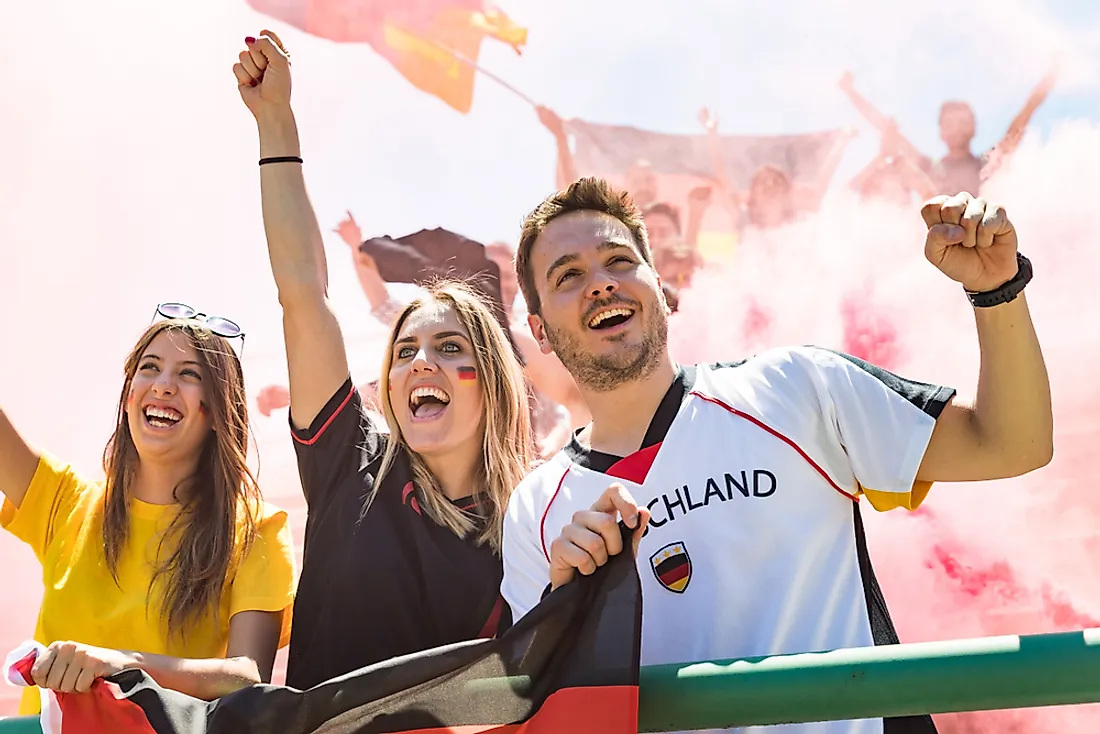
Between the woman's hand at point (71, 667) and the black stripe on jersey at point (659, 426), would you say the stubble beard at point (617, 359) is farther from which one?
the woman's hand at point (71, 667)

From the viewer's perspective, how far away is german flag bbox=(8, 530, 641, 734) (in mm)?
1315

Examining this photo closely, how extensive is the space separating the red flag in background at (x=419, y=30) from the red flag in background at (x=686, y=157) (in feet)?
1.92

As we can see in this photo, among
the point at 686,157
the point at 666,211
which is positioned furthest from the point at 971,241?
the point at 686,157

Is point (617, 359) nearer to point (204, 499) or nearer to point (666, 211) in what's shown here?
point (204, 499)

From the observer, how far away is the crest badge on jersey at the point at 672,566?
152cm

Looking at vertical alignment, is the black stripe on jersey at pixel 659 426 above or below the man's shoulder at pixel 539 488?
above

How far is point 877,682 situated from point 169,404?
159 centimetres

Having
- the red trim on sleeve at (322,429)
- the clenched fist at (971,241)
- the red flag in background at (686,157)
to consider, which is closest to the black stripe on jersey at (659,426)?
the clenched fist at (971,241)

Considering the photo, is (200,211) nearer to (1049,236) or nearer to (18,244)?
(18,244)

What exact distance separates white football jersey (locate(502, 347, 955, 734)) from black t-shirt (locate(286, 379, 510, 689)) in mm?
290

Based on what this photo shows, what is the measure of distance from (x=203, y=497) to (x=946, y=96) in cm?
361

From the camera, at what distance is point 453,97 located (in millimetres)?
5023

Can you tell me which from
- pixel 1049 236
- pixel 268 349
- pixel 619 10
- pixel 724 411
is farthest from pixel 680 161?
pixel 724 411

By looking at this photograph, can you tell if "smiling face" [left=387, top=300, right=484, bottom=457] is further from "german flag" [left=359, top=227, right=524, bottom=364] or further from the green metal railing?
"german flag" [left=359, top=227, right=524, bottom=364]
